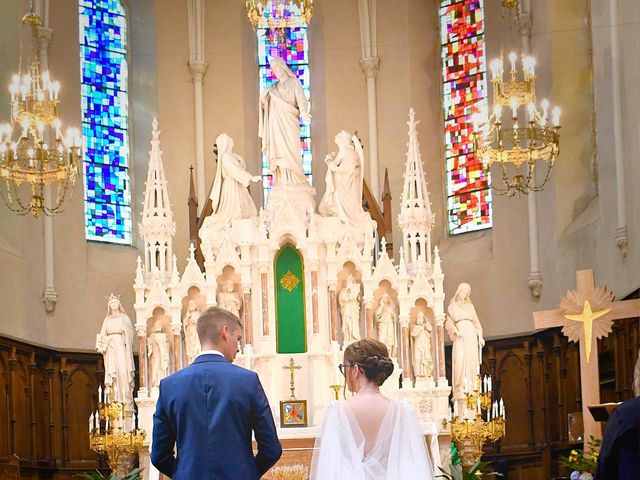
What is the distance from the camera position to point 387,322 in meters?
17.2

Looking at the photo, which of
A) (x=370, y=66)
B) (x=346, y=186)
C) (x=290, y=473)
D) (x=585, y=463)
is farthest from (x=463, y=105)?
(x=585, y=463)

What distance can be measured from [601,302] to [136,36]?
10.4 metres

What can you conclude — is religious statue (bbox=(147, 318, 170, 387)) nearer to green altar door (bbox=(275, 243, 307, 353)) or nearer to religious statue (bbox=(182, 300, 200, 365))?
religious statue (bbox=(182, 300, 200, 365))

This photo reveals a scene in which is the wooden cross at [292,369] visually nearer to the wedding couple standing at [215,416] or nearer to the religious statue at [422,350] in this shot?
the religious statue at [422,350]

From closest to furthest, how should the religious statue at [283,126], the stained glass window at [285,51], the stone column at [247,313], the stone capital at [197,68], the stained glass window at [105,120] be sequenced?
the stone column at [247,313], the religious statue at [283,126], the stained glass window at [105,120], the stone capital at [197,68], the stained glass window at [285,51]

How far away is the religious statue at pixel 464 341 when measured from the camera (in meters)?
17.0

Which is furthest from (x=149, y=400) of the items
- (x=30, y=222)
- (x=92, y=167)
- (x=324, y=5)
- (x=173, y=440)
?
(x=173, y=440)

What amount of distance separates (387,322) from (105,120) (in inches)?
254

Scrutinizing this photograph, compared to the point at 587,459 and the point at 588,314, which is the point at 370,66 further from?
the point at 587,459

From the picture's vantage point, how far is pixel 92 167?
814 inches

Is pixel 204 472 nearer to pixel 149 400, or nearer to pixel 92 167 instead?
pixel 149 400

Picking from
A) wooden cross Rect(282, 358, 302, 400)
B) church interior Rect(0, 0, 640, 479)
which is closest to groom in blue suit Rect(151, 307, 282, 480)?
church interior Rect(0, 0, 640, 479)

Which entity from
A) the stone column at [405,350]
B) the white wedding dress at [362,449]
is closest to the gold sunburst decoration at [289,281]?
the stone column at [405,350]

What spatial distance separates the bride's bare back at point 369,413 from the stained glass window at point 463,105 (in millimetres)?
13818
